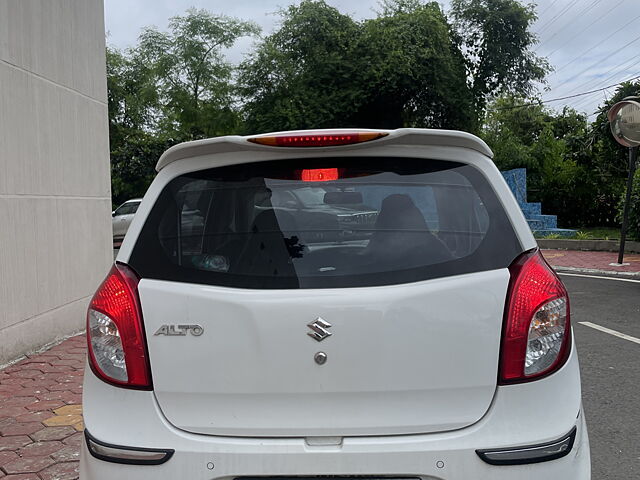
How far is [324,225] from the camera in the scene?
6.79 feet

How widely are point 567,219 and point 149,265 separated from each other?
22509 millimetres

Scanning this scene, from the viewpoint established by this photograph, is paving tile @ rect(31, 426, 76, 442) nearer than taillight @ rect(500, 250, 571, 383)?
No

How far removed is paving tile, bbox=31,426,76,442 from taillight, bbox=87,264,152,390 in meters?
2.17

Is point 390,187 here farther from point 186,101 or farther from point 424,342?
point 186,101

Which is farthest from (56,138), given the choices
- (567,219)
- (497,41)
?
(497,41)

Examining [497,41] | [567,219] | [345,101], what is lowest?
[567,219]

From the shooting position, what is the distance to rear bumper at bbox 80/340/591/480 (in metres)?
1.82

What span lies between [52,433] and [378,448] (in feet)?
9.33

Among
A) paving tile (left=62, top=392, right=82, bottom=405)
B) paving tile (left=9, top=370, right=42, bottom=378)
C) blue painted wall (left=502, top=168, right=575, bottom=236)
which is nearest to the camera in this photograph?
paving tile (left=62, top=392, right=82, bottom=405)

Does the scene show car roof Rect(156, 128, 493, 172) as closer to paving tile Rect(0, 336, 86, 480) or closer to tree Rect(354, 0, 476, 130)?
paving tile Rect(0, 336, 86, 480)

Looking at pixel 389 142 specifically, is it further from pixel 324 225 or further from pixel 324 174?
pixel 324 225

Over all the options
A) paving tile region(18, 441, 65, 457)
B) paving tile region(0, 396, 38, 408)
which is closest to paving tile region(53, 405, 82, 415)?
paving tile region(0, 396, 38, 408)

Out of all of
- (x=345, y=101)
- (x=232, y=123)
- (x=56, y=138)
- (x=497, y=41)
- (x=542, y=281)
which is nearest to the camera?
(x=542, y=281)

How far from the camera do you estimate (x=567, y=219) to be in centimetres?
2253
